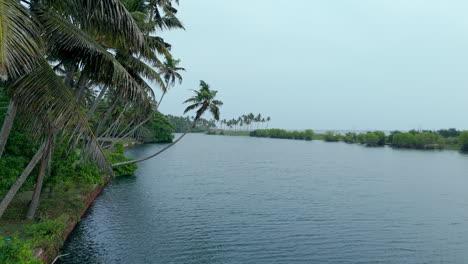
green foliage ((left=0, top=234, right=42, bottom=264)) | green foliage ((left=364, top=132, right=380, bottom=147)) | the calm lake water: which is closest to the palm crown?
the calm lake water

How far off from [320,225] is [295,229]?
245 centimetres

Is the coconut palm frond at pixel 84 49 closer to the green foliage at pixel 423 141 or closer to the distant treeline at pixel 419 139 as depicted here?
the distant treeline at pixel 419 139

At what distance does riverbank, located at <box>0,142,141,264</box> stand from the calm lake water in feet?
3.10

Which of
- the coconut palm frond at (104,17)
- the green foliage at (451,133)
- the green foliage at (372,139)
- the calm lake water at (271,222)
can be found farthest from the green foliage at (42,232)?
the green foliage at (451,133)

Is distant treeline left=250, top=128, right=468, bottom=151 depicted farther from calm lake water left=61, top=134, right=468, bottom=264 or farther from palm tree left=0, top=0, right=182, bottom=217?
palm tree left=0, top=0, right=182, bottom=217

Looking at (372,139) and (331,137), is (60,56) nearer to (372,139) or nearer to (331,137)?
(372,139)

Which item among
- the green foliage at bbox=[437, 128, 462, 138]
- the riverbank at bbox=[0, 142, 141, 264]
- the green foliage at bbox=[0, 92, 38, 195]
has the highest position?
the green foliage at bbox=[437, 128, 462, 138]

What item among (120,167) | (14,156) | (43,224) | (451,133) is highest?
(451,133)

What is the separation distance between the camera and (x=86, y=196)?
25.8 meters

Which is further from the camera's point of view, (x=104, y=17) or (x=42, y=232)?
(x=42, y=232)

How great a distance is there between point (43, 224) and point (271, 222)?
15431 millimetres

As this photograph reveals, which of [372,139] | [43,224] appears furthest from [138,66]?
[372,139]

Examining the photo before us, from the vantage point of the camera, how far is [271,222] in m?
24.2

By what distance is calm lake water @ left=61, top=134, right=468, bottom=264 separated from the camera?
18.1 meters
